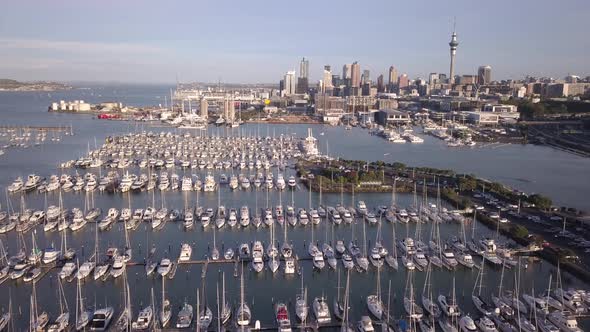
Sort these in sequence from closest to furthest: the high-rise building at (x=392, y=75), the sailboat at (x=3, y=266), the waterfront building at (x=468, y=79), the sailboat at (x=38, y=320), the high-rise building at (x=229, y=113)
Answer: the sailboat at (x=38, y=320)
the sailboat at (x=3, y=266)
the high-rise building at (x=229, y=113)
the waterfront building at (x=468, y=79)
the high-rise building at (x=392, y=75)

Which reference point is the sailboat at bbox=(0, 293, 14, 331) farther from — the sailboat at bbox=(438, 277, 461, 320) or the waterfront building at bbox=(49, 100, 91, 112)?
the waterfront building at bbox=(49, 100, 91, 112)

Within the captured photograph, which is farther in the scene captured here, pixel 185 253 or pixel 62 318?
pixel 185 253

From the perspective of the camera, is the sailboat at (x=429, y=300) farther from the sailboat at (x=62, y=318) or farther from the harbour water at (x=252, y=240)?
the sailboat at (x=62, y=318)

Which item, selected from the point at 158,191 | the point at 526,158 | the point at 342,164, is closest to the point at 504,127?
the point at 526,158

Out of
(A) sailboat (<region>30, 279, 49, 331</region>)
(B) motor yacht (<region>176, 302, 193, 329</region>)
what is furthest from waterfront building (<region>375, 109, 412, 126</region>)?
(A) sailboat (<region>30, 279, 49, 331</region>)

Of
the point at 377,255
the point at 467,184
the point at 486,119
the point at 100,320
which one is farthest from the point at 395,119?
the point at 100,320

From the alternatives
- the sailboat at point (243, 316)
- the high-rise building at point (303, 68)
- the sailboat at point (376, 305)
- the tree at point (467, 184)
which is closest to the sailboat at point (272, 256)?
the sailboat at point (243, 316)

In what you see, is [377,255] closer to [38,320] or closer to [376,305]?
[376,305]

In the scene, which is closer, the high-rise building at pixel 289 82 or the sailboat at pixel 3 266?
the sailboat at pixel 3 266
